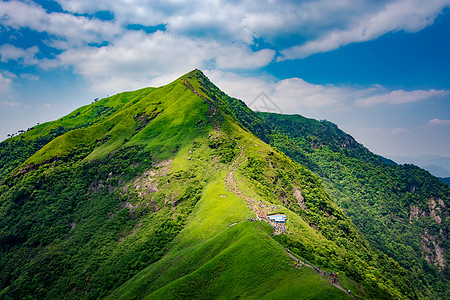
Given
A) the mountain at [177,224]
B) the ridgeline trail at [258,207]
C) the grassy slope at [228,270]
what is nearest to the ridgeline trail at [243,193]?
the ridgeline trail at [258,207]

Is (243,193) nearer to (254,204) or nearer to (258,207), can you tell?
(254,204)

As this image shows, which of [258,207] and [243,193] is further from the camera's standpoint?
[243,193]

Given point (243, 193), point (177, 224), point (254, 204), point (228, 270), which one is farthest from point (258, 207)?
point (177, 224)

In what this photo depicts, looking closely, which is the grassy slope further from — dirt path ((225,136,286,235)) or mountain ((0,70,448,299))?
dirt path ((225,136,286,235))

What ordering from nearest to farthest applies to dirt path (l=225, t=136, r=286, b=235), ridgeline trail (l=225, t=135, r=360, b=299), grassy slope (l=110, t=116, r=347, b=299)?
grassy slope (l=110, t=116, r=347, b=299) → ridgeline trail (l=225, t=135, r=360, b=299) → dirt path (l=225, t=136, r=286, b=235)

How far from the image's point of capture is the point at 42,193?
5231 inches

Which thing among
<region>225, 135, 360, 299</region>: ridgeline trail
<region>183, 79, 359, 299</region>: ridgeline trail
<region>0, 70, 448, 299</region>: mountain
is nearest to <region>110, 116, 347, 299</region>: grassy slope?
<region>0, 70, 448, 299</region>: mountain

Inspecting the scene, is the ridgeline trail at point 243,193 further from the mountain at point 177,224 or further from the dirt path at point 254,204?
the mountain at point 177,224

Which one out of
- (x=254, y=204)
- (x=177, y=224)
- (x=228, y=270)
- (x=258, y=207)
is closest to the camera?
(x=228, y=270)

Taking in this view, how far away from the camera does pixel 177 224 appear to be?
274 feet

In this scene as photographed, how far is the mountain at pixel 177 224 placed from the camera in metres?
48.1

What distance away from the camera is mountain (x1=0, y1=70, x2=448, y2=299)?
158 feet

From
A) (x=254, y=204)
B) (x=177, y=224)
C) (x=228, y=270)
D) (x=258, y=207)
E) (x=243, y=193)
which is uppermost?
(x=243, y=193)

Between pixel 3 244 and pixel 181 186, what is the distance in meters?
90.9
